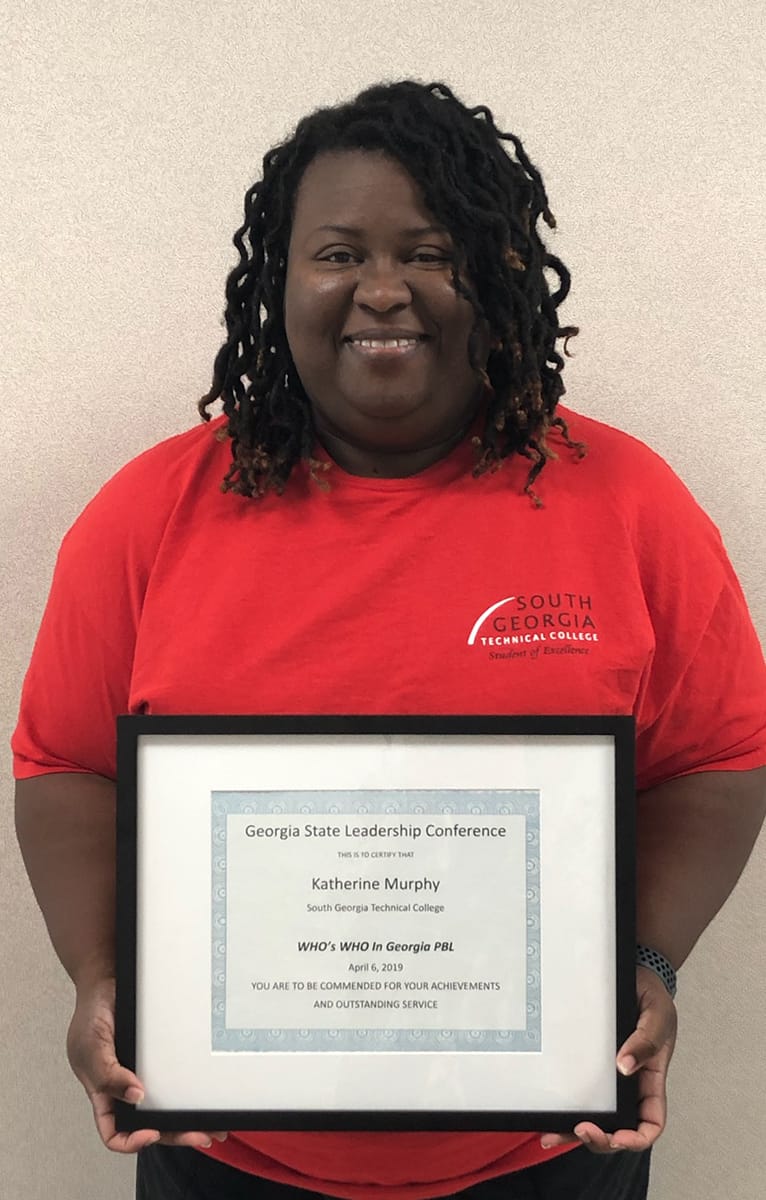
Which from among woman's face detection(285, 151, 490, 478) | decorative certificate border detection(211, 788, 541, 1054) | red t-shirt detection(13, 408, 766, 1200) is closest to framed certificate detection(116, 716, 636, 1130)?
decorative certificate border detection(211, 788, 541, 1054)

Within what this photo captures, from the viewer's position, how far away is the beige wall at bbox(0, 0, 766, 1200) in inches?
62.9

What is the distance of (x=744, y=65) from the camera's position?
160 cm

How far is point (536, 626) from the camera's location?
1.19 metres

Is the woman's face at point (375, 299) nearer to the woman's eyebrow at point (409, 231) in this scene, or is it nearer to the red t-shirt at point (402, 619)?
the woman's eyebrow at point (409, 231)

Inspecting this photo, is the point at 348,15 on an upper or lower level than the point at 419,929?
upper

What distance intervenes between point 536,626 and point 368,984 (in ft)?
1.23

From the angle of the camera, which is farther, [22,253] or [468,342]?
[22,253]

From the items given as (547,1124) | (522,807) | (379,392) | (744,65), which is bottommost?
(547,1124)

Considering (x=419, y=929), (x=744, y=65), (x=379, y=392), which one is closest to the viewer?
(x=419, y=929)

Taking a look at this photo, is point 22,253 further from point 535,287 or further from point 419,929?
point 419,929

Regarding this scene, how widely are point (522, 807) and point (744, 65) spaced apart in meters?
1.10

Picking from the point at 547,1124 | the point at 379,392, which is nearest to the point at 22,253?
the point at 379,392

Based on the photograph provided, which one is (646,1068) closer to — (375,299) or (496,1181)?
(496,1181)

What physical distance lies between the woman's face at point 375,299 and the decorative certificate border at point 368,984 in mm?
391
